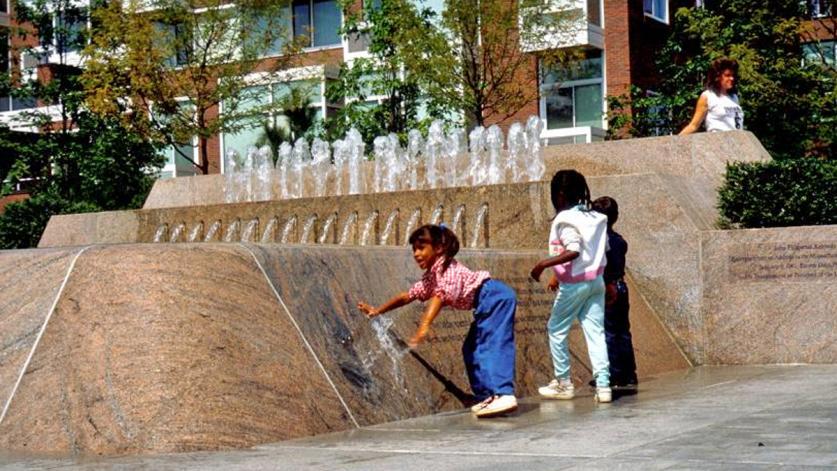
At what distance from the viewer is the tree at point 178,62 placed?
3484 cm

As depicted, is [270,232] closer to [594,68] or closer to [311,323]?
[311,323]

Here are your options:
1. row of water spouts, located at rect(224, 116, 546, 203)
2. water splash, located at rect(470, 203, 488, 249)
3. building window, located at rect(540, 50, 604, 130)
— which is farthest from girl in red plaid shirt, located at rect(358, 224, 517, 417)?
building window, located at rect(540, 50, 604, 130)

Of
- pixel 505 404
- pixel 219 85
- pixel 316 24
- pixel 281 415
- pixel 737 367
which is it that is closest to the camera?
pixel 281 415

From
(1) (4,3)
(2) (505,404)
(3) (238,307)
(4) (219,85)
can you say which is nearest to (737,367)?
(2) (505,404)

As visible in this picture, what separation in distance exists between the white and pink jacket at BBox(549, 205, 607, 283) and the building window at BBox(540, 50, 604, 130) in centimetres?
3056

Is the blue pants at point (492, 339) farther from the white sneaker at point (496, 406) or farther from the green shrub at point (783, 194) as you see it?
the green shrub at point (783, 194)

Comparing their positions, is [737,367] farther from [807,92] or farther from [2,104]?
[2,104]

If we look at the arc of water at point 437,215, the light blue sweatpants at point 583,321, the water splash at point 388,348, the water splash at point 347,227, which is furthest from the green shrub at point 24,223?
the light blue sweatpants at point 583,321

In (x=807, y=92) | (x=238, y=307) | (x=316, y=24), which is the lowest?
(x=238, y=307)

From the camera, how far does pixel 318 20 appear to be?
4616cm

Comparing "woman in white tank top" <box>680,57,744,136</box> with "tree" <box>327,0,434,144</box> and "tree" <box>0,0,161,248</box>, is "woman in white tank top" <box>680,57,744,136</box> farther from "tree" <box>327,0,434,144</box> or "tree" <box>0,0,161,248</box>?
"tree" <box>0,0,161,248</box>

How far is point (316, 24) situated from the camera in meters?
46.2

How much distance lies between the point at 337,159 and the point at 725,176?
6.87 meters

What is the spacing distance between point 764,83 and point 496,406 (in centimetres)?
2264
